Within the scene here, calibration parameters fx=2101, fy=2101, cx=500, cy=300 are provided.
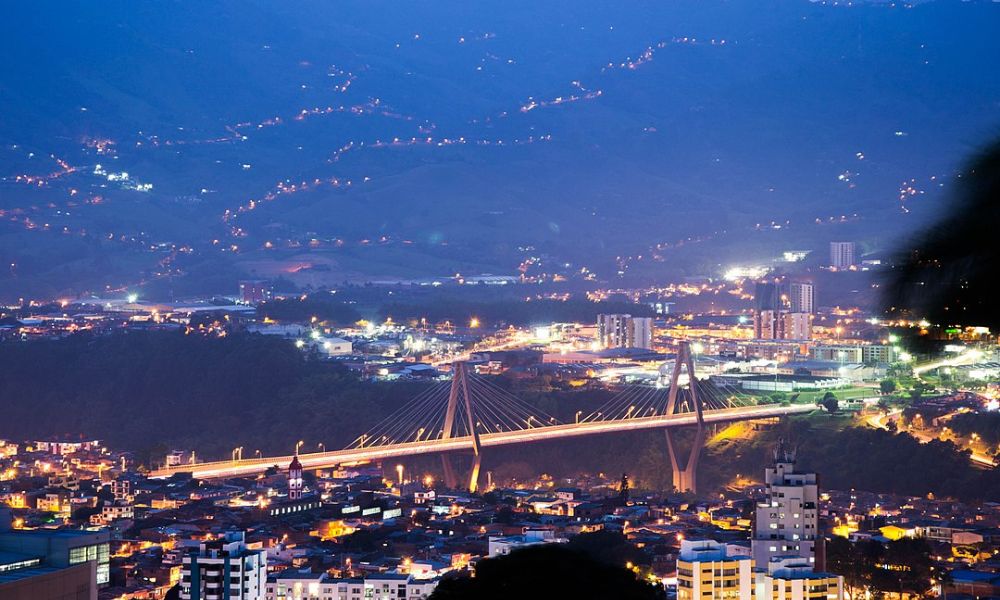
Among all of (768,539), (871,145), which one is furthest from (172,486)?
(871,145)

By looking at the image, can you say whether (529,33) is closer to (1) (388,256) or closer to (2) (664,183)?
(2) (664,183)

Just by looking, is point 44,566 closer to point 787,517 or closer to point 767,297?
point 787,517

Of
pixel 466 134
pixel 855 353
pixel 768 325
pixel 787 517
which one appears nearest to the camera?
pixel 787 517

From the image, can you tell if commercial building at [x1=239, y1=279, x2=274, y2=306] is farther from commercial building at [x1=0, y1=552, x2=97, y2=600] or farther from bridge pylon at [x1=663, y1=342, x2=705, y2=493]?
commercial building at [x1=0, y1=552, x2=97, y2=600]

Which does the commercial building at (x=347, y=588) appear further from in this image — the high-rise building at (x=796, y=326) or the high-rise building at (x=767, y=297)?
the high-rise building at (x=767, y=297)

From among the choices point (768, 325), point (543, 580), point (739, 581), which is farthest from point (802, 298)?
point (543, 580)

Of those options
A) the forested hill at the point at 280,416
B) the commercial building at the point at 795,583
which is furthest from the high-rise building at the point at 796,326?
the commercial building at the point at 795,583

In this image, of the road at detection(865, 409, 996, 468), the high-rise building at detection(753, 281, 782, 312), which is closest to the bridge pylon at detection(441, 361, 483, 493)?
the road at detection(865, 409, 996, 468)
